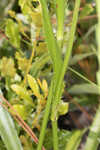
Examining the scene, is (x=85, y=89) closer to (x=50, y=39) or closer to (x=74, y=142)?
(x=74, y=142)

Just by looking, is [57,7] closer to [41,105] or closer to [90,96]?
[41,105]

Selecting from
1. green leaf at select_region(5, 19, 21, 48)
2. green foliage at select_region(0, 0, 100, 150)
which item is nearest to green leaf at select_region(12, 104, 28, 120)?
green foliage at select_region(0, 0, 100, 150)

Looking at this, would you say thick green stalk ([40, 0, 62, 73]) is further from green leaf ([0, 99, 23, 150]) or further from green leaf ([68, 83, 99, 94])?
green leaf ([68, 83, 99, 94])

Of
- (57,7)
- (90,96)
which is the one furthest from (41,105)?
(90,96)

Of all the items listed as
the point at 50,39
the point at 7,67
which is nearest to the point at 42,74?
the point at 7,67

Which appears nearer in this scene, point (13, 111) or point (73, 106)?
point (13, 111)

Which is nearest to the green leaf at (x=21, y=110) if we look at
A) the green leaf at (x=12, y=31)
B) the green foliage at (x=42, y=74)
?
the green foliage at (x=42, y=74)

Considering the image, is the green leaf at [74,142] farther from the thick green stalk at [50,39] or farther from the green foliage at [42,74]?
the thick green stalk at [50,39]

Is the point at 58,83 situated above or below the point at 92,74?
above
